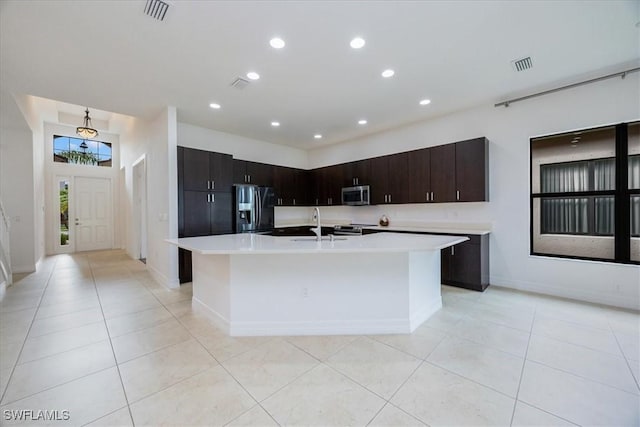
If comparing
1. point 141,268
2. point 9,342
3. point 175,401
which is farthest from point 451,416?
point 141,268

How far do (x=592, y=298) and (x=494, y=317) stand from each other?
160 centimetres

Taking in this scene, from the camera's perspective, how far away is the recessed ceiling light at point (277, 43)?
2505 millimetres

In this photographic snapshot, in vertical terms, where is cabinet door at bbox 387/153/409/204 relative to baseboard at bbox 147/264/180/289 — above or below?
above

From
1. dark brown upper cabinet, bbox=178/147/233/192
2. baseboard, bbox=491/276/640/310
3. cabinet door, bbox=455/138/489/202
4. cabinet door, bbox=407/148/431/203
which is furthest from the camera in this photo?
cabinet door, bbox=407/148/431/203

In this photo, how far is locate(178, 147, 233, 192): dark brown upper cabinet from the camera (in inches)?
170

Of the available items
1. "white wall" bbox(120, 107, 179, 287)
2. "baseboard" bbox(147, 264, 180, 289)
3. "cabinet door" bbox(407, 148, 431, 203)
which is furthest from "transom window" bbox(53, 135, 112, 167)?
"cabinet door" bbox(407, 148, 431, 203)

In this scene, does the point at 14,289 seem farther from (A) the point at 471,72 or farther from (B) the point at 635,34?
(B) the point at 635,34

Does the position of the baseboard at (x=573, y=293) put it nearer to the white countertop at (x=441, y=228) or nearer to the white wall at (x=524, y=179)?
the white wall at (x=524, y=179)

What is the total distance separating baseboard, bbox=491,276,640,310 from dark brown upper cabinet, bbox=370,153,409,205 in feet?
6.57

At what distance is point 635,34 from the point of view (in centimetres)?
252

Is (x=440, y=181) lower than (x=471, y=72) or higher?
lower

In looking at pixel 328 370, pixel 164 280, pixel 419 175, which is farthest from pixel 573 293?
pixel 164 280

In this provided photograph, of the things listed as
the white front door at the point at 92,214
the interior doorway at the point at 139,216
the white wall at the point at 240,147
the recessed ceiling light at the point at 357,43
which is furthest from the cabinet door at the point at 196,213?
the white front door at the point at 92,214

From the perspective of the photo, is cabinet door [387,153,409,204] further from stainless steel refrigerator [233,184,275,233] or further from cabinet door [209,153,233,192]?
cabinet door [209,153,233,192]
